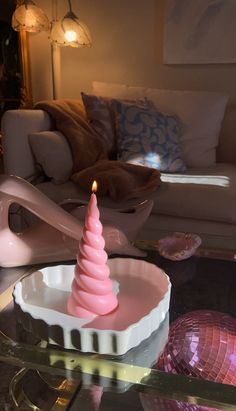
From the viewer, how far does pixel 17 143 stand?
1858mm

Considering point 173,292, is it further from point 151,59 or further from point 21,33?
point 21,33

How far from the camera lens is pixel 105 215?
105 centimetres

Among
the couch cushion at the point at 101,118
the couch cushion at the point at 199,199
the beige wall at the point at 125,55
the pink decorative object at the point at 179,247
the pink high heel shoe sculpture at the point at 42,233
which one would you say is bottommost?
the couch cushion at the point at 199,199

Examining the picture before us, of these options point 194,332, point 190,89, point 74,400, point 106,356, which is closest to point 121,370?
point 106,356

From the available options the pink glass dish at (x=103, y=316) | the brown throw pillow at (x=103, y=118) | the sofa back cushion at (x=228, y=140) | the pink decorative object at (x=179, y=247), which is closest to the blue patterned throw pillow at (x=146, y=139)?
the brown throw pillow at (x=103, y=118)

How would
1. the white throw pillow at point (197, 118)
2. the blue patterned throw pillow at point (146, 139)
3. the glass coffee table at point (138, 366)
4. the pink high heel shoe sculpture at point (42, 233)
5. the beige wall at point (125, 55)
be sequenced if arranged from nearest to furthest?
the glass coffee table at point (138, 366) < the pink high heel shoe sculpture at point (42, 233) < the blue patterned throw pillow at point (146, 139) < the white throw pillow at point (197, 118) < the beige wall at point (125, 55)

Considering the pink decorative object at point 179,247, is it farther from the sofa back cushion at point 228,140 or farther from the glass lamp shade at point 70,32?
the glass lamp shade at point 70,32

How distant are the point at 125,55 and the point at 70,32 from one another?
0.43 meters

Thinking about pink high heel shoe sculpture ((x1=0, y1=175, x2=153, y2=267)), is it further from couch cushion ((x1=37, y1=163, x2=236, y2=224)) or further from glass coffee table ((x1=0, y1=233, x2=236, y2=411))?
couch cushion ((x1=37, y1=163, x2=236, y2=224))

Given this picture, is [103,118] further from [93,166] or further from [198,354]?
[198,354]

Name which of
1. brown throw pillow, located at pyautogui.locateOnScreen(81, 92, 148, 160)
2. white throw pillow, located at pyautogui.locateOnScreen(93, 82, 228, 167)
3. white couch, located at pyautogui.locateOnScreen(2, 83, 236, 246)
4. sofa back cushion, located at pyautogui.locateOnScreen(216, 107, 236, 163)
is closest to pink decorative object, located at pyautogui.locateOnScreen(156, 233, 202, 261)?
white couch, located at pyautogui.locateOnScreen(2, 83, 236, 246)

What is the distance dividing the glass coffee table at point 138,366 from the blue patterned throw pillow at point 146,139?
1.00 m

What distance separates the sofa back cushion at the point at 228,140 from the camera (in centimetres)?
233

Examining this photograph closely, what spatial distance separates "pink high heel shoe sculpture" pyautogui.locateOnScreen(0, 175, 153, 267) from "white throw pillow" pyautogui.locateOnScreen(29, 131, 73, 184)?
86cm
